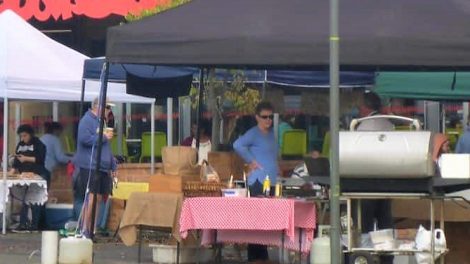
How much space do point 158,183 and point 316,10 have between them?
2.40 meters

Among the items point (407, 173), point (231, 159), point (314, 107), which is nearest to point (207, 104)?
point (314, 107)

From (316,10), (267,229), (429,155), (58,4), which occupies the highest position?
(58,4)

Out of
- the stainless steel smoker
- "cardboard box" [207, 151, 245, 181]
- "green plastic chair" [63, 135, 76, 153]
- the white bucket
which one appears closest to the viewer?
the stainless steel smoker

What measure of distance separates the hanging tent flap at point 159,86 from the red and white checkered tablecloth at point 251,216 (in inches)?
151

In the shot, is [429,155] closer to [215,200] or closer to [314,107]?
[215,200]

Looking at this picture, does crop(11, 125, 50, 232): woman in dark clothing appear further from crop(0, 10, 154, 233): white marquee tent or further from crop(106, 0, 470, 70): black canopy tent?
crop(106, 0, 470, 70): black canopy tent

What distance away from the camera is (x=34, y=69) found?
52.9 feet

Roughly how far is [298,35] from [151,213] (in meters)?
2.39

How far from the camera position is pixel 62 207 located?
1709 cm

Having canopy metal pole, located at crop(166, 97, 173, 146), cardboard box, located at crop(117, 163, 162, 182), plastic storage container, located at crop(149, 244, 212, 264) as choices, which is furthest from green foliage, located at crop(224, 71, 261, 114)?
plastic storage container, located at crop(149, 244, 212, 264)

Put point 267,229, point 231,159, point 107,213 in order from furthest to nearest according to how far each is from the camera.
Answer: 1. point 107,213
2. point 231,159
3. point 267,229

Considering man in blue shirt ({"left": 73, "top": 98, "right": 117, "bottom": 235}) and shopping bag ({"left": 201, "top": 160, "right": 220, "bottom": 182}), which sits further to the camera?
man in blue shirt ({"left": 73, "top": 98, "right": 117, "bottom": 235})

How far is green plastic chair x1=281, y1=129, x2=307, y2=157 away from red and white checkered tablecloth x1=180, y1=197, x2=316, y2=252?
23.0 feet

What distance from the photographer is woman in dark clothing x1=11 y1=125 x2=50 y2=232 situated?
1678 centimetres
